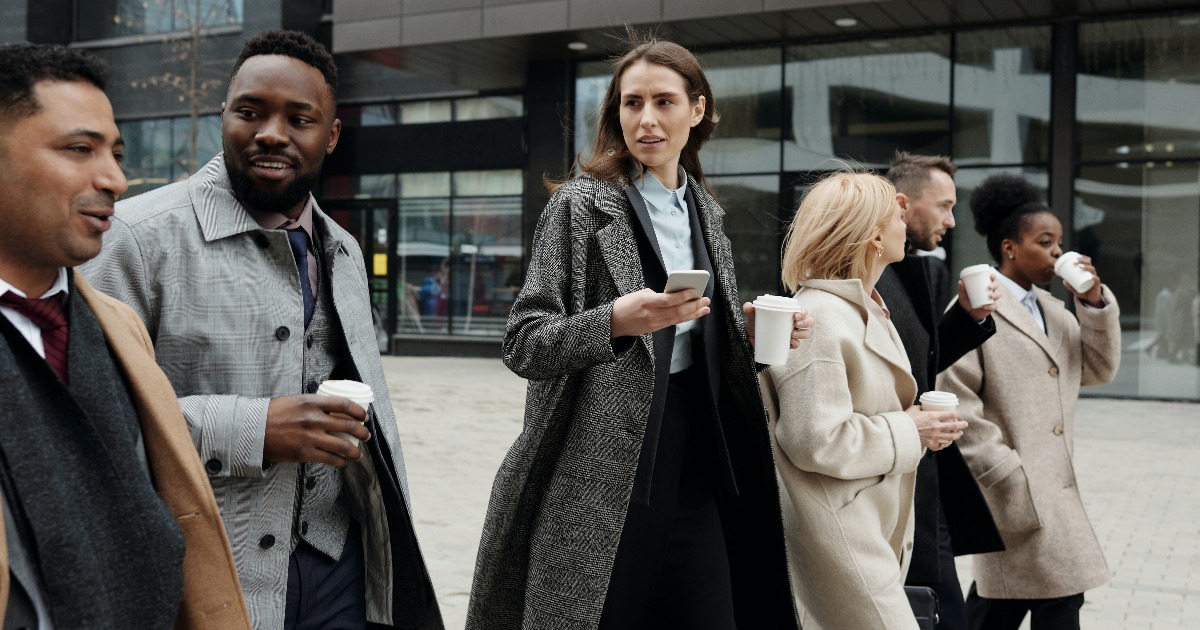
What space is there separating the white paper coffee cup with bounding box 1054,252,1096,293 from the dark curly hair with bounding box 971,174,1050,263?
247 mm

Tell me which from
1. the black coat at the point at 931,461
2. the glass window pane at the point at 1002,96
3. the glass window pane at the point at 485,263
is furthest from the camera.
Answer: the glass window pane at the point at 485,263

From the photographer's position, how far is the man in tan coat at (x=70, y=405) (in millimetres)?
1479

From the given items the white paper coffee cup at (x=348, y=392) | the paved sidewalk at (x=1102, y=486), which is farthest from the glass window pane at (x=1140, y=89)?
the white paper coffee cup at (x=348, y=392)

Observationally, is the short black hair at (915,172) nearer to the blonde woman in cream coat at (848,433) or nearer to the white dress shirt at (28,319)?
the blonde woman in cream coat at (848,433)

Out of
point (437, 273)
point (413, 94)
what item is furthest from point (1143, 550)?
point (413, 94)

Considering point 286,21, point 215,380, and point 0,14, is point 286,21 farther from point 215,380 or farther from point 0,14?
point 215,380

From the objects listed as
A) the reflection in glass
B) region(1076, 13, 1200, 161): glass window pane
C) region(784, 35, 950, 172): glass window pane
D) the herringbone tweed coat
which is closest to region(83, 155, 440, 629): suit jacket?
the herringbone tweed coat

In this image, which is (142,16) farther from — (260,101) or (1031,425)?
(260,101)

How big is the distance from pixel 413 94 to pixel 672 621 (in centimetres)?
1844

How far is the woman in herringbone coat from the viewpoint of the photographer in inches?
106

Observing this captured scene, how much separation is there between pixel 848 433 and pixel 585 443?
2.59 feet

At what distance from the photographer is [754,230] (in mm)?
16594

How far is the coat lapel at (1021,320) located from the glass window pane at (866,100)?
35.4ft

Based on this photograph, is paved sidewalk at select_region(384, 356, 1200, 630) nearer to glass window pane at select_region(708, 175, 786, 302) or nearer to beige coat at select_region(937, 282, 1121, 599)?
beige coat at select_region(937, 282, 1121, 599)
